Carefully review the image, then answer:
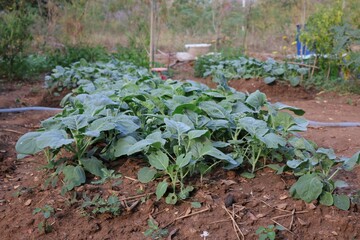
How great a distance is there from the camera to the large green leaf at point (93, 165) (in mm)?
2357

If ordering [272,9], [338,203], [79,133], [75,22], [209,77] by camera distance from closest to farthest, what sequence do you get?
1. [338,203]
2. [79,133]
3. [209,77]
4. [75,22]
5. [272,9]

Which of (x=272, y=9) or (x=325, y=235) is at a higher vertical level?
(x=272, y=9)

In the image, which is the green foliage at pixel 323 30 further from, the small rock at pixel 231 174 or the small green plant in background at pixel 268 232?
the small green plant in background at pixel 268 232

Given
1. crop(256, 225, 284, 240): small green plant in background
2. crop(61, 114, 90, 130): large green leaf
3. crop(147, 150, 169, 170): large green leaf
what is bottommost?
crop(256, 225, 284, 240): small green plant in background

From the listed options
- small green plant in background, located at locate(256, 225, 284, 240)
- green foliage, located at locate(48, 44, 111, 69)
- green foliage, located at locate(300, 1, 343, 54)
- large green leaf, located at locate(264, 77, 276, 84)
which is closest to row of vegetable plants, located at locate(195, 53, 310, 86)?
large green leaf, located at locate(264, 77, 276, 84)

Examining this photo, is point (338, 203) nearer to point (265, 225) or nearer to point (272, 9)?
point (265, 225)

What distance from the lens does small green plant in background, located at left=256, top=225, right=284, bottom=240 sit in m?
1.86

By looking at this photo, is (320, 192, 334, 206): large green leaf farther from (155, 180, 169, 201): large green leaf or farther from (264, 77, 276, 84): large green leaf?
(264, 77, 276, 84): large green leaf

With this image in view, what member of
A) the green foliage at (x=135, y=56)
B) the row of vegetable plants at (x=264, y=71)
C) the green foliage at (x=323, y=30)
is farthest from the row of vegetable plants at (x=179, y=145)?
the green foliage at (x=135, y=56)

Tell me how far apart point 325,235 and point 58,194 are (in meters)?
1.38

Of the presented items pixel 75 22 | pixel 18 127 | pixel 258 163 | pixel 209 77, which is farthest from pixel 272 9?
pixel 258 163

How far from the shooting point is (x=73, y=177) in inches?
90.2

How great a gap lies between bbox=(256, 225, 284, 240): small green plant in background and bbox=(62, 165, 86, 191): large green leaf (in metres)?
0.99

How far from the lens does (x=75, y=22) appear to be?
8664 millimetres
